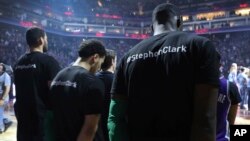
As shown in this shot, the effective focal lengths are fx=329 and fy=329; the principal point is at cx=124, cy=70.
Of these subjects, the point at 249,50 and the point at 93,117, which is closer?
the point at 93,117

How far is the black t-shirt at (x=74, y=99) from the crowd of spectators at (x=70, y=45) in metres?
25.2

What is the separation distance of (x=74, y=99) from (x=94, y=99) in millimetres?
173

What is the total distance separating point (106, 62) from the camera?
377 centimetres

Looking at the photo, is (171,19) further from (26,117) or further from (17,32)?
(17,32)

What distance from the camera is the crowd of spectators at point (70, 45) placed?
30.2 meters

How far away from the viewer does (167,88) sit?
1.78 metres

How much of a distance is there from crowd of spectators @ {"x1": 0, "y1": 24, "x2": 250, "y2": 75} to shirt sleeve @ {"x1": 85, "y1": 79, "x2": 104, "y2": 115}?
2545cm

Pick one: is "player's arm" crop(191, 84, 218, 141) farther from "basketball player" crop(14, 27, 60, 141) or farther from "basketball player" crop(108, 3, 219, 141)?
"basketball player" crop(14, 27, 60, 141)

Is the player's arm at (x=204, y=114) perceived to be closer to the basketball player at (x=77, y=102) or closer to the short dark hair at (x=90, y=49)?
the basketball player at (x=77, y=102)

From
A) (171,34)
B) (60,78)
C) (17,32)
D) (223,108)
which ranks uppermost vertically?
(17,32)

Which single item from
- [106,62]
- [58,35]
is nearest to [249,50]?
[58,35]

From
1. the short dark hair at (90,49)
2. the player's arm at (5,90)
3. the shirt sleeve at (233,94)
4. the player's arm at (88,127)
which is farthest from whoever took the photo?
the player's arm at (5,90)

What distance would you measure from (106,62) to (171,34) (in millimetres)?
1980

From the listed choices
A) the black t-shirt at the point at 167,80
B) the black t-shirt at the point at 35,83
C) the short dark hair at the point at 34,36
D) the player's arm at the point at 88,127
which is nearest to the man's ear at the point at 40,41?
the short dark hair at the point at 34,36
